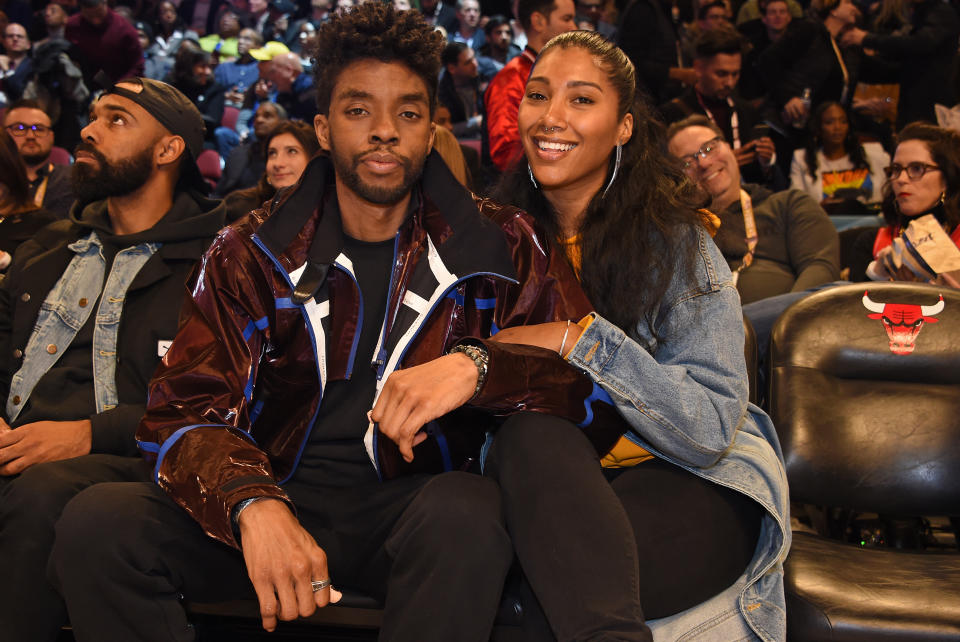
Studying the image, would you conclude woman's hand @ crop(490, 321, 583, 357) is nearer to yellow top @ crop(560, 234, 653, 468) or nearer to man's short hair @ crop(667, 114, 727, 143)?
yellow top @ crop(560, 234, 653, 468)

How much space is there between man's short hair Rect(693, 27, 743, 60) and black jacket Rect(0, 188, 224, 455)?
3.13m

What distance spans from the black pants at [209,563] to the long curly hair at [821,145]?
13.2 ft

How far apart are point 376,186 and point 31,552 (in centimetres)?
108

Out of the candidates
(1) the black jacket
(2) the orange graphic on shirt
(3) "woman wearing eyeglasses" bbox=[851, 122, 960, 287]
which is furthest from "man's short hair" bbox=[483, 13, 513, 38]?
(1) the black jacket

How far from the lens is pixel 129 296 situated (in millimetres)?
2496

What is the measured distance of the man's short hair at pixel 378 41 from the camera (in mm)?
2016

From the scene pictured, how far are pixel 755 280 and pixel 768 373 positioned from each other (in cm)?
143

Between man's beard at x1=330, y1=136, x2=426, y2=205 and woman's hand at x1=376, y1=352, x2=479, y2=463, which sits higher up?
man's beard at x1=330, y1=136, x2=426, y2=205

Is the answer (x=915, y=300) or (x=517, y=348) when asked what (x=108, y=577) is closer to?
(x=517, y=348)

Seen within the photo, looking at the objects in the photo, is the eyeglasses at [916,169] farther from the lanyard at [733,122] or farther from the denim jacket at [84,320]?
the denim jacket at [84,320]

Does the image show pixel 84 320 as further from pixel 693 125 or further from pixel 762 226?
pixel 762 226

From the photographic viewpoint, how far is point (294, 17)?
1072 centimetres

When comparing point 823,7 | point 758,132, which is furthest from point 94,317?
point 823,7

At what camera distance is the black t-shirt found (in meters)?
1.88
